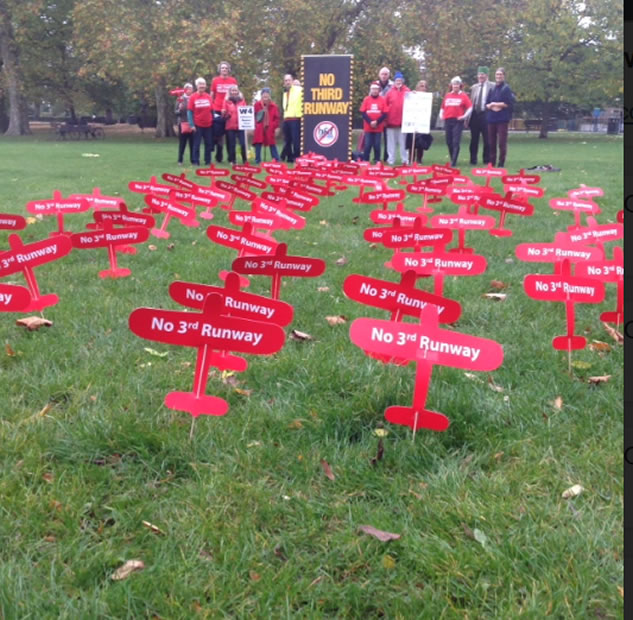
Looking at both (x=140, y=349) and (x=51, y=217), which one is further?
(x=51, y=217)

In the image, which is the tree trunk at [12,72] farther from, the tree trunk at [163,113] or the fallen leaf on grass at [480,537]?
the fallen leaf on grass at [480,537]

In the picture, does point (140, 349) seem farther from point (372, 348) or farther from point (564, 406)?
point (564, 406)

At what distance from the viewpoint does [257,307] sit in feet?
8.11

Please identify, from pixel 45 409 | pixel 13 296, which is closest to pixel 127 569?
pixel 45 409

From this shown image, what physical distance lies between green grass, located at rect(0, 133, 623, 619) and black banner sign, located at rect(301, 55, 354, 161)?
11714mm

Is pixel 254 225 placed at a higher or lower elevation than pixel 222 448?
higher

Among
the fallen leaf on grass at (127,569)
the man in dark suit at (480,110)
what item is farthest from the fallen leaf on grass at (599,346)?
the man in dark suit at (480,110)

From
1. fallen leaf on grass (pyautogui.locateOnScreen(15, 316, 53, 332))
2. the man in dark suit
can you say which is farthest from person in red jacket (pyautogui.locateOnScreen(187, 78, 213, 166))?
fallen leaf on grass (pyautogui.locateOnScreen(15, 316, 53, 332))

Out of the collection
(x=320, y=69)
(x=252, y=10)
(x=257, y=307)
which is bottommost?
(x=257, y=307)

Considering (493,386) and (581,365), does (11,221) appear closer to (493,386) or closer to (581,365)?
(493,386)

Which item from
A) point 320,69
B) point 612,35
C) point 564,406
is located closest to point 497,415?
point 564,406

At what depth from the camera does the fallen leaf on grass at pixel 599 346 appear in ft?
10.5

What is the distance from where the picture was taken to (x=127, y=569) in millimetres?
1720

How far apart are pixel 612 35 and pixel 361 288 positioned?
39547mm
